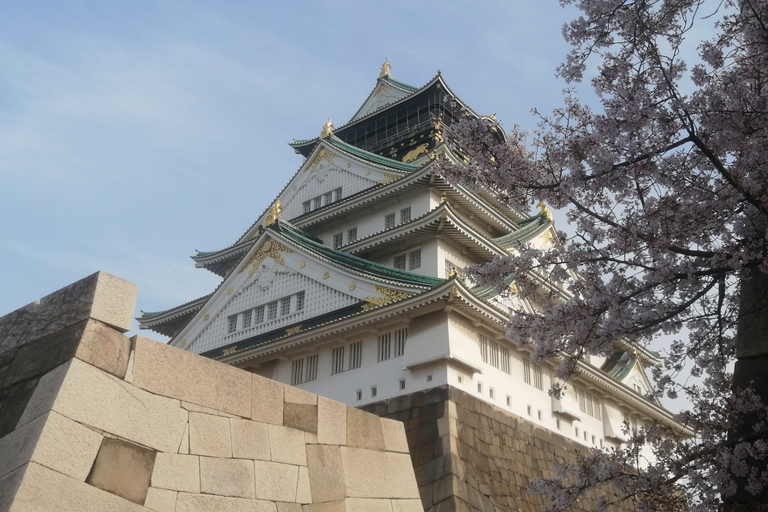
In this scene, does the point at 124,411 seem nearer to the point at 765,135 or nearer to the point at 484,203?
the point at 765,135

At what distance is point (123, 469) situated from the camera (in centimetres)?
551

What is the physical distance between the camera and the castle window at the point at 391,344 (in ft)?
59.5

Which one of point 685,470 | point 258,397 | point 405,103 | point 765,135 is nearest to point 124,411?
point 258,397

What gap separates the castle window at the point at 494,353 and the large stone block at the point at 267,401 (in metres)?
11.9

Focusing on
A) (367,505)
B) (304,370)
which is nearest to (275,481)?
(367,505)

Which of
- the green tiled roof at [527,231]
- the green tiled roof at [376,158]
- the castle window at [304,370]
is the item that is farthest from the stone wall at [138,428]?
the green tiled roof at [376,158]

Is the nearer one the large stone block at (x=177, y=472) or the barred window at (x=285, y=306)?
the large stone block at (x=177, y=472)

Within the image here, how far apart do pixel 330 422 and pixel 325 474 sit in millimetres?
541

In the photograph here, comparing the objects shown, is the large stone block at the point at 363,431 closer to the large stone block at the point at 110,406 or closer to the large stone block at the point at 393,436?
the large stone block at the point at 393,436

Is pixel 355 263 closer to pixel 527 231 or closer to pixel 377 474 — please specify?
pixel 527 231

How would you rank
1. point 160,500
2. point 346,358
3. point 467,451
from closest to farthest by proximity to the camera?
point 160,500 < point 467,451 < point 346,358

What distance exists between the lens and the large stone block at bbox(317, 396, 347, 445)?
7.18 metres

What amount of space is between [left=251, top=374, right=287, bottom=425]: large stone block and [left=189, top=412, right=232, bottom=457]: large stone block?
37 cm

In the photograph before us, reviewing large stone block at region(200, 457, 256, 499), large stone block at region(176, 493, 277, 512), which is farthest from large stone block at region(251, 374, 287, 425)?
large stone block at region(176, 493, 277, 512)
